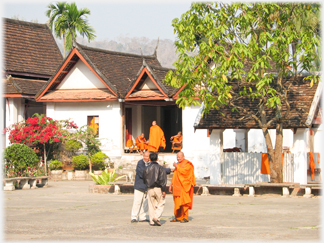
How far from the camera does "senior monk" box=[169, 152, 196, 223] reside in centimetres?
1234

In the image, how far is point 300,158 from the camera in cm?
1862

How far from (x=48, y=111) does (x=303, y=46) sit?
1620 centimetres

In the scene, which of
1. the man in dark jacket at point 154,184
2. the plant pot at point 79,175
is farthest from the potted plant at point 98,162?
the man in dark jacket at point 154,184

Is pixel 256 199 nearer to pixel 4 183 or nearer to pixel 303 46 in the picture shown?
pixel 303 46

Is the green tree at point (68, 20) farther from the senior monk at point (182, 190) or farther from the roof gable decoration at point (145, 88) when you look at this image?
the senior monk at point (182, 190)

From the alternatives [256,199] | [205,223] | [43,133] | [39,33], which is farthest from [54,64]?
[205,223]

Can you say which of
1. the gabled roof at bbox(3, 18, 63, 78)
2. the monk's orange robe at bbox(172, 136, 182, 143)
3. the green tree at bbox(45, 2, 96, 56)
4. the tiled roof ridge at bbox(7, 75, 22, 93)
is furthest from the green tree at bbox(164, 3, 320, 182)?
the green tree at bbox(45, 2, 96, 56)

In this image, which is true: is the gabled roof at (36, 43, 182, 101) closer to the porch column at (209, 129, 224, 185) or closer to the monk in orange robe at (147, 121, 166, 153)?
the monk in orange robe at (147, 121, 166, 153)

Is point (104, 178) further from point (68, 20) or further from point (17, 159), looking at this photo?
point (68, 20)

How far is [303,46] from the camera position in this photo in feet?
53.3

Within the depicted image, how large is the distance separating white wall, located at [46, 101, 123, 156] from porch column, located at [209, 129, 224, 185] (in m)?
8.10

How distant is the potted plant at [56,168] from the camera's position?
25.7 metres

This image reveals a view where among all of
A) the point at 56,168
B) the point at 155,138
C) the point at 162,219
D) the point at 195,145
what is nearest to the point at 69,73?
the point at 56,168

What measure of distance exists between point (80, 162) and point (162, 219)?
43.4 feet
